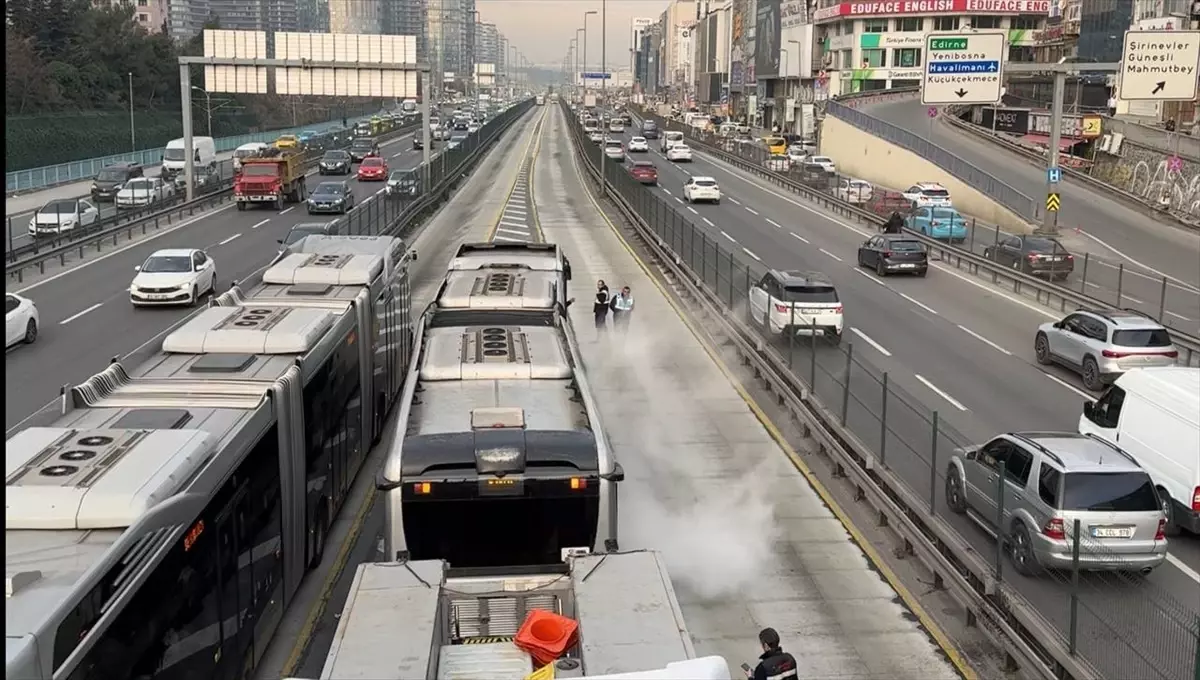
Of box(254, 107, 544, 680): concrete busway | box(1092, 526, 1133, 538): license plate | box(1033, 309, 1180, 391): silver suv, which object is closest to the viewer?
box(254, 107, 544, 680): concrete busway

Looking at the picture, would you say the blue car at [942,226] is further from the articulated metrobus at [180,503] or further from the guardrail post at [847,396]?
the articulated metrobus at [180,503]

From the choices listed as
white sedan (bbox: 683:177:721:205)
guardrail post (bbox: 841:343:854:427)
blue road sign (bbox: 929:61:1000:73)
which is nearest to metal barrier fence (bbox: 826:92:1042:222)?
blue road sign (bbox: 929:61:1000:73)

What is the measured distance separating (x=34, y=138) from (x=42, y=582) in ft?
250

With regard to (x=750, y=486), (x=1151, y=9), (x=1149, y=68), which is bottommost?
(x=750, y=486)

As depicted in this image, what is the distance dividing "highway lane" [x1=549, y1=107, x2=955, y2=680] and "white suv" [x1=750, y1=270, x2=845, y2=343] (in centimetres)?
175

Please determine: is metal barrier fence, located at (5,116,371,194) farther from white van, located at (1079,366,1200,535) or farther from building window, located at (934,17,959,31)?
building window, located at (934,17,959,31)

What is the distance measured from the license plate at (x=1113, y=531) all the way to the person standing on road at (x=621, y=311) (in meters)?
15.2

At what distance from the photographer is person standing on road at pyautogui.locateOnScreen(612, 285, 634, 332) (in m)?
26.5

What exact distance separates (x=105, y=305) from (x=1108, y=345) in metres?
24.5

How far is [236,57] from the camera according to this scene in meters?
53.7

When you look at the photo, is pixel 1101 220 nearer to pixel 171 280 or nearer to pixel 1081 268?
pixel 1081 268

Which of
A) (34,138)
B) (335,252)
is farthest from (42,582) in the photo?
(34,138)

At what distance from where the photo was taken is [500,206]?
5566cm

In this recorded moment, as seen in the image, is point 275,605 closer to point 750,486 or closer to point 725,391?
point 750,486
